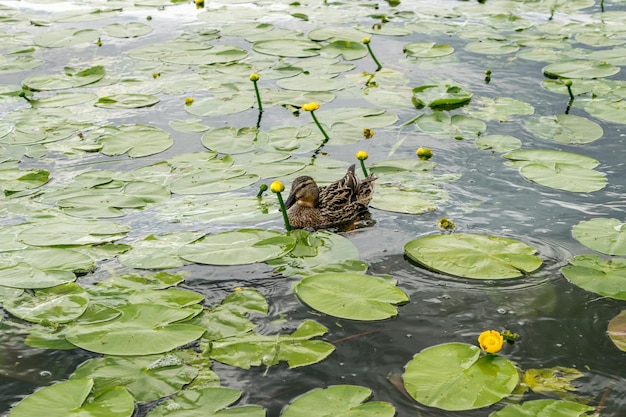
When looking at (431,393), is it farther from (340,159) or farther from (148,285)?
(340,159)

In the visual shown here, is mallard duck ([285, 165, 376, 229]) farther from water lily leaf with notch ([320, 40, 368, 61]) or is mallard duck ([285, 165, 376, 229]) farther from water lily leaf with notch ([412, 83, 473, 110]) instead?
water lily leaf with notch ([320, 40, 368, 61])

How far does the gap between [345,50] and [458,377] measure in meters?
6.96

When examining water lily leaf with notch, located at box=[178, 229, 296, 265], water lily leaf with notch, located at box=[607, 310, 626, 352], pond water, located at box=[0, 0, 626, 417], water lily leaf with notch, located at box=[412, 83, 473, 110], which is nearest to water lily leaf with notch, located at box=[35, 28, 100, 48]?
pond water, located at box=[0, 0, 626, 417]

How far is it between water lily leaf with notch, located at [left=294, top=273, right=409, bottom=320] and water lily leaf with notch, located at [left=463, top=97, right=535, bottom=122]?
3.72 metres

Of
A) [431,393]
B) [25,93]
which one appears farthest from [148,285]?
[25,93]

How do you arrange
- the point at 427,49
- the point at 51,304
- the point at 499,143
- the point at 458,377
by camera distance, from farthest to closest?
the point at 427,49, the point at 499,143, the point at 51,304, the point at 458,377

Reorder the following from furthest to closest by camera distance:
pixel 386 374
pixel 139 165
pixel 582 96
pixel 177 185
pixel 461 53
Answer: pixel 461 53 → pixel 582 96 → pixel 139 165 → pixel 177 185 → pixel 386 374

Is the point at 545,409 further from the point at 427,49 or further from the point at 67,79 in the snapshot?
the point at 67,79

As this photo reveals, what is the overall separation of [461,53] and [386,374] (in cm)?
682

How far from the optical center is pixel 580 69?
9.95 meters

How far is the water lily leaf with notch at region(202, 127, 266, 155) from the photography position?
812cm

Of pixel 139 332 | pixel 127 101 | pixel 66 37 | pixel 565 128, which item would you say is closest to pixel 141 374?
pixel 139 332

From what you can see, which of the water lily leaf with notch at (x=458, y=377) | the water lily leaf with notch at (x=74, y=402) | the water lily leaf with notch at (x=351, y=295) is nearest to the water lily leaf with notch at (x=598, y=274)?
the water lily leaf with notch at (x=458, y=377)

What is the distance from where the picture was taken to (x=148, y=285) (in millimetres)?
5785
